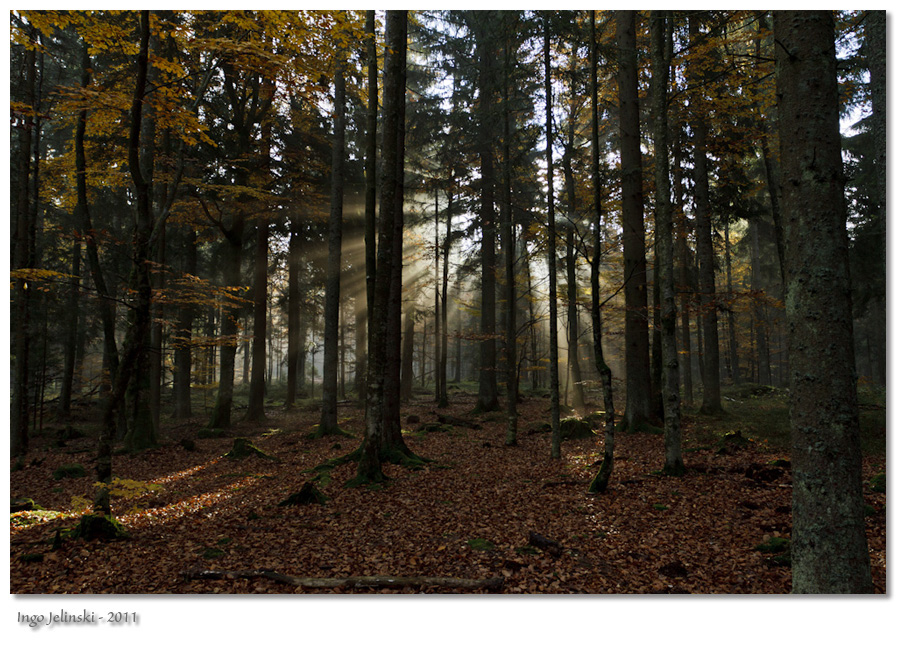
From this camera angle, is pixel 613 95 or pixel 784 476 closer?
pixel 784 476

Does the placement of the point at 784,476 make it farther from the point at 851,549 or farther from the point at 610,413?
the point at 851,549

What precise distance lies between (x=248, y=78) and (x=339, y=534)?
15085mm

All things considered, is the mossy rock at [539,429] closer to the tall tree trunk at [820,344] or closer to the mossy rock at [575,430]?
the mossy rock at [575,430]

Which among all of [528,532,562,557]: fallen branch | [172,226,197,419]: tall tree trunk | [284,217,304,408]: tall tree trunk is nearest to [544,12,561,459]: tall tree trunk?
[528,532,562,557]: fallen branch

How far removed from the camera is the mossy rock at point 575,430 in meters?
11.9

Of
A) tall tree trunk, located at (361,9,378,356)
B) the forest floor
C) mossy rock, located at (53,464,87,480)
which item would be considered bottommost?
mossy rock, located at (53,464,87,480)

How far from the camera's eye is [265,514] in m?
6.41

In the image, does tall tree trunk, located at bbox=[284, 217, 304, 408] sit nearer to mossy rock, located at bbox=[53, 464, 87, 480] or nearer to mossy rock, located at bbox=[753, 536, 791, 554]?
mossy rock, located at bbox=[53, 464, 87, 480]

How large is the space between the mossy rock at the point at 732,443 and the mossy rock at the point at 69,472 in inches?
559

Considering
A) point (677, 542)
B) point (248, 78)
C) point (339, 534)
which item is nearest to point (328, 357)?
point (339, 534)

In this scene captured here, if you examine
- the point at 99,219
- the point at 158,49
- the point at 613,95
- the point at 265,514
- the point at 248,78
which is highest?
the point at 248,78

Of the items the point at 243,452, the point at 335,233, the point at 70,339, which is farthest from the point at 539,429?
the point at 70,339

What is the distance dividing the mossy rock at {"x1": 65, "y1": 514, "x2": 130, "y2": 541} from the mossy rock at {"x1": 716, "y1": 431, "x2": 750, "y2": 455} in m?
10.6

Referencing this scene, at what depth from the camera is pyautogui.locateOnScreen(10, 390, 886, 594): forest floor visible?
14.4ft
